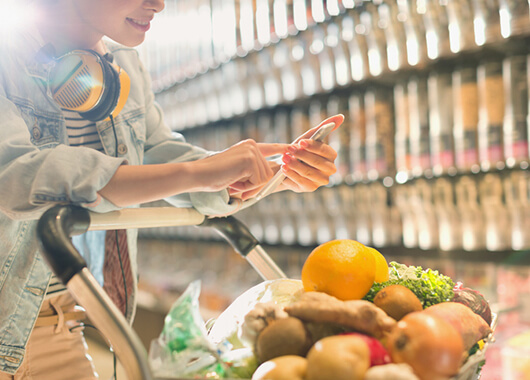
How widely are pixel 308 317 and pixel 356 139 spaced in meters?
1.65

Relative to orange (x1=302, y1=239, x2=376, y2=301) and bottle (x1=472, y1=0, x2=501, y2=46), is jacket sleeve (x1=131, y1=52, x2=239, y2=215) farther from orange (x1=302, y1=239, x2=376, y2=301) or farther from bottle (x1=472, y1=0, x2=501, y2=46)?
bottle (x1=472, y1=0, x2=501, y2=46)

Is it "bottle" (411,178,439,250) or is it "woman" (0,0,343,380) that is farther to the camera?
"bottle" (411,178,439,250)

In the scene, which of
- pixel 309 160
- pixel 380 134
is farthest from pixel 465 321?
pixel 380 134

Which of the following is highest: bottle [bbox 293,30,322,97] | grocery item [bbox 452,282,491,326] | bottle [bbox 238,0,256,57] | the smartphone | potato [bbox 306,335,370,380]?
bottle [bbox 238,0,256,57]

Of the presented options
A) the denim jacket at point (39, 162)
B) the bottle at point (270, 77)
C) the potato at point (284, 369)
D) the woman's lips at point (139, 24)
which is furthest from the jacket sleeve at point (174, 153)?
the bottle at point (270, 77)

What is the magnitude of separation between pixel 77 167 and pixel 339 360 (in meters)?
0.41

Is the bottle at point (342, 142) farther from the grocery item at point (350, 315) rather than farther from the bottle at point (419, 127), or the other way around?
the grocery item at point (350, 315)

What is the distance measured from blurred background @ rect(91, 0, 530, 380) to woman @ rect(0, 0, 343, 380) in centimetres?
86

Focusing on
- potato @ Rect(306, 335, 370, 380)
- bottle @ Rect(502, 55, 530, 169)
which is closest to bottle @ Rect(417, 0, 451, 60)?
bottle @ Rect(502, 55, 530, 169)

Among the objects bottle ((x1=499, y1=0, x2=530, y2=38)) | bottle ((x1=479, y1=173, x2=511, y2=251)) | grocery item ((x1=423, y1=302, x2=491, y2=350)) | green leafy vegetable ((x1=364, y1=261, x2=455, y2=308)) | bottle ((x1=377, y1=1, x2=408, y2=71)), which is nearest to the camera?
grocery item ((x1=423, y1=302, x2=491, y2=350))

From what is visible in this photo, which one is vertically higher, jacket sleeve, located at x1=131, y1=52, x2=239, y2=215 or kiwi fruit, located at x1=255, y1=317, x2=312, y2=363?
jacket sleeve, located at x1=131, y1=52, x2=239, y2=215

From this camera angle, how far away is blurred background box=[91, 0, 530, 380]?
1.74 meters

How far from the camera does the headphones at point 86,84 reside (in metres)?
0.83

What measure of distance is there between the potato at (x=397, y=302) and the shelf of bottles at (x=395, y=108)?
1279 millimetres
